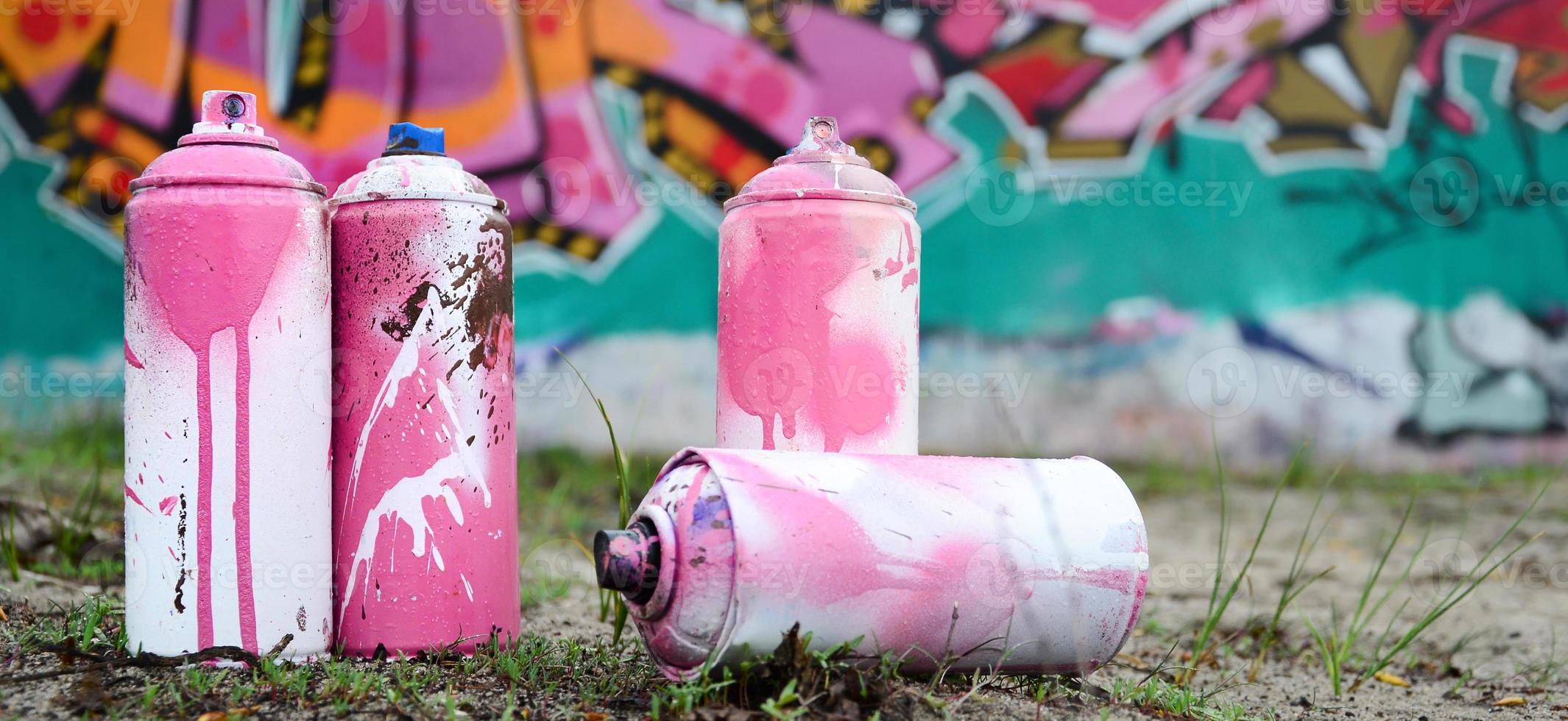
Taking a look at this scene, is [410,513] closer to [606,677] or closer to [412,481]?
[412,481]

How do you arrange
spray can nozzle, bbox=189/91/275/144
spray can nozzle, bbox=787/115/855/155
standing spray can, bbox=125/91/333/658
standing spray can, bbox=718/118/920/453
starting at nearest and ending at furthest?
1. standing spray can, bbox=125/91/333/658
2. spray can nozzle, bbox=189/91/275/144
3. standing spray can, bbox=718/118/920/453
4. spray can nozzle, bbox=787/115/855/155

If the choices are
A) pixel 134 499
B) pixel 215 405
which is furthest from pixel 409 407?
pixel 134 499

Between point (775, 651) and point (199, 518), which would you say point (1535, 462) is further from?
point (199, 518)

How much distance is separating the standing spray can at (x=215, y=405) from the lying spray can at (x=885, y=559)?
0.64 metres

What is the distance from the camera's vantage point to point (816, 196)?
2.51 meters

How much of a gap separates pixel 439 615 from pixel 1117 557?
4.22 feet

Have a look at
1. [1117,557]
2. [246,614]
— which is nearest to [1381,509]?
[1117,557]

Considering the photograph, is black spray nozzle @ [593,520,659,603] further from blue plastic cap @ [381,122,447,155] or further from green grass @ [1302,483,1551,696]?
green grass @ [1302,483,1551,696]

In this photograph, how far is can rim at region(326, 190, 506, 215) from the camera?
2.30m

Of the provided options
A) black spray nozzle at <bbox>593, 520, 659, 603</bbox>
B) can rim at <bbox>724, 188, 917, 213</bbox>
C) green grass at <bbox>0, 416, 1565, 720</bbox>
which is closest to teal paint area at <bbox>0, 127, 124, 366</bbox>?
green grass at <bbox>0, 416, 1565, 720</bbox>

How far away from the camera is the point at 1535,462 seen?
6.20m

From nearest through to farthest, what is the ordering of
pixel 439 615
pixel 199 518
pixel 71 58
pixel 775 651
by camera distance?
pixel 775 651, pixel 199 518, pixel 439 615, pixel 71 58

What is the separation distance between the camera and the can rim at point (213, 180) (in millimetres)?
2178

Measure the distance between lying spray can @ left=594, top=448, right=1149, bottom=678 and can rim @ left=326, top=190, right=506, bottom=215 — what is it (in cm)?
68
